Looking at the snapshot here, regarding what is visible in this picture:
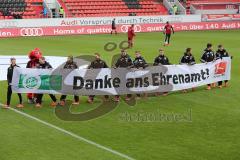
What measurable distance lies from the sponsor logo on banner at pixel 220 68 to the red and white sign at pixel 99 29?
93.7ft

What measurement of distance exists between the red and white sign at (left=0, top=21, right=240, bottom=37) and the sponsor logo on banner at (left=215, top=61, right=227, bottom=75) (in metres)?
28.6

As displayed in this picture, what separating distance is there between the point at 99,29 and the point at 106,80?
3289 cm

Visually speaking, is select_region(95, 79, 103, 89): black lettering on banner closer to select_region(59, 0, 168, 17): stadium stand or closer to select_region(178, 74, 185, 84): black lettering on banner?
select_region(178, 74, 185, 84): black lettering on banner

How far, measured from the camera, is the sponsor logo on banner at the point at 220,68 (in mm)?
21634

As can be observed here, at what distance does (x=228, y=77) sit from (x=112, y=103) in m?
6.31

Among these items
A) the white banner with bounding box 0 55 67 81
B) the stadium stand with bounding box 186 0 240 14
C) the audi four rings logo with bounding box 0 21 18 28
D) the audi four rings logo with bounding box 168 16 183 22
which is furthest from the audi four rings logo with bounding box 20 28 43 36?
the stadium stand with bounding box 186 0 240 14

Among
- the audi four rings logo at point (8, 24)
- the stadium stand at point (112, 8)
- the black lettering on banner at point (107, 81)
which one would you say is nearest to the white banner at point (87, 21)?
the audi four rings logo at point (8, 24)

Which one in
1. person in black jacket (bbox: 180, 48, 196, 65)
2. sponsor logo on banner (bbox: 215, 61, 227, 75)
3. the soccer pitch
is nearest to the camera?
the soccer pitch

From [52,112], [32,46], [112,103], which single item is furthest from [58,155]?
[32,46]

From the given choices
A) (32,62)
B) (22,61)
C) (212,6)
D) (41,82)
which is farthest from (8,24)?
(41,82)

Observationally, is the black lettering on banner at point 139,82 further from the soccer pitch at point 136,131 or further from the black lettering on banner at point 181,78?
the black lettering on banner at point 181,78

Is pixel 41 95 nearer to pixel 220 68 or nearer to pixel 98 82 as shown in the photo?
pixel 98 82

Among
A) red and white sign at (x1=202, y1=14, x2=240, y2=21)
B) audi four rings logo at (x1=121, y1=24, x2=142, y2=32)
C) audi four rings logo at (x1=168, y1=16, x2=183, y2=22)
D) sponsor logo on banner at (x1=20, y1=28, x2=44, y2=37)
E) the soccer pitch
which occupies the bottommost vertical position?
the soccer pitch

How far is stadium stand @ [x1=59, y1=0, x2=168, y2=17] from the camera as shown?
58.8 metres
